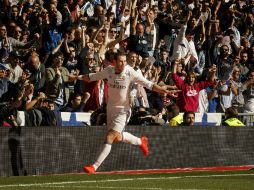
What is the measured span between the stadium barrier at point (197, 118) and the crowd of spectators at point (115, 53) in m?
0.27

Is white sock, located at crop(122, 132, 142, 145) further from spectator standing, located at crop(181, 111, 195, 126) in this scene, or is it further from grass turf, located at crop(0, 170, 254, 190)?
spectator standing, located at crop(181, 111, 195, 126)

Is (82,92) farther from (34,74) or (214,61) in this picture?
(214,61)

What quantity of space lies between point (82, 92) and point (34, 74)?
139cm

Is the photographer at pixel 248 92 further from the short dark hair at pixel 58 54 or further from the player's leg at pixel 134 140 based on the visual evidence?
the player's leg at pixel 134 140

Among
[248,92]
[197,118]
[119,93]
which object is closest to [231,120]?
[197,118]

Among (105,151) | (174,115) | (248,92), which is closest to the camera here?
(105,151)

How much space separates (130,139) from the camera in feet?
53.5

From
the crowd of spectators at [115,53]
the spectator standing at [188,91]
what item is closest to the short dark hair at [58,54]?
the crowd of spectators at [115,53]

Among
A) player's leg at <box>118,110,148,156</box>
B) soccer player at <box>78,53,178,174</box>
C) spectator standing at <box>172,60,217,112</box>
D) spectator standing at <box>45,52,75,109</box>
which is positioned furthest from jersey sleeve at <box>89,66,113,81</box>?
spectator standing at <box>172,60,217,112</box>

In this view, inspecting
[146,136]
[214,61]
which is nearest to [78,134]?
[146,136]

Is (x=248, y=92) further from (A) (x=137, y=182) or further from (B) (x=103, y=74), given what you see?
(A) (x=137, y=182)

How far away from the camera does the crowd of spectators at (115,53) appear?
19297mm

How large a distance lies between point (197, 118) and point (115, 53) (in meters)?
6.03

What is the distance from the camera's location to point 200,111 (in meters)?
22.6
